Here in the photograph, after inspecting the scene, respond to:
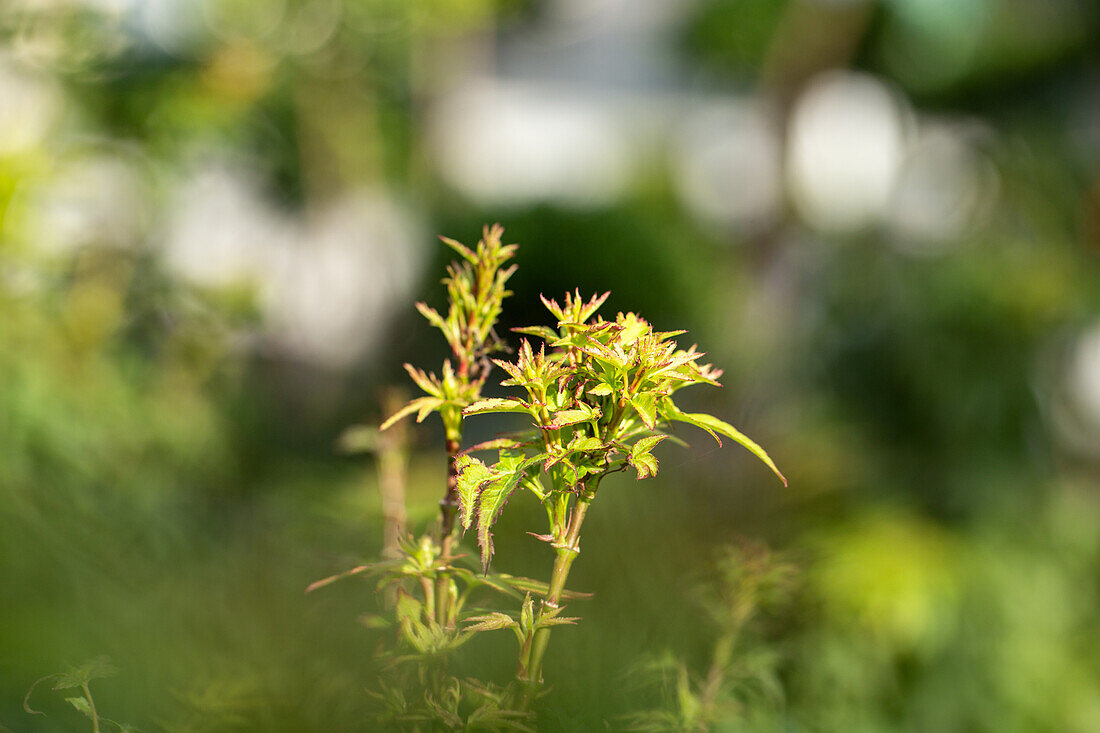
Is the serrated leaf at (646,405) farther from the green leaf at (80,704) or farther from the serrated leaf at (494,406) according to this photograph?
the green leaf at (80,704)

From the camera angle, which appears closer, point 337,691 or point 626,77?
point 337,691

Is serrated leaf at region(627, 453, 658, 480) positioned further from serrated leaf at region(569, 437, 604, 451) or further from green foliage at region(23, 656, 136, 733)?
green foliage at region(23, 656, 136, 733)

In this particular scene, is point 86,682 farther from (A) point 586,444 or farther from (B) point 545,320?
(B) point 545,320

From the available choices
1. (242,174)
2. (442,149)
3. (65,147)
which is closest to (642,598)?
(65,147)

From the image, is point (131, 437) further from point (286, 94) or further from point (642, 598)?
point (286, 94)

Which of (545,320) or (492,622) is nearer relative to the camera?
(492,622)

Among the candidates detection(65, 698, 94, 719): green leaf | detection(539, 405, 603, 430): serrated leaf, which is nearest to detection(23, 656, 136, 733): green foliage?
detection(65, 698, 94, 719): green leaf

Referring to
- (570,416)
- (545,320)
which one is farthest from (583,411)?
(545,320)

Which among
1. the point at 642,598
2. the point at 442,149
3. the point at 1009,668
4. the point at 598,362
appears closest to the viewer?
the point at 598,362

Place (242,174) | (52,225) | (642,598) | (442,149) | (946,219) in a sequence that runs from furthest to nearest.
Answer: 1. (442,149)
2. (946,219)
3. (242,174)
4. (52,225)
5. (642,598)
